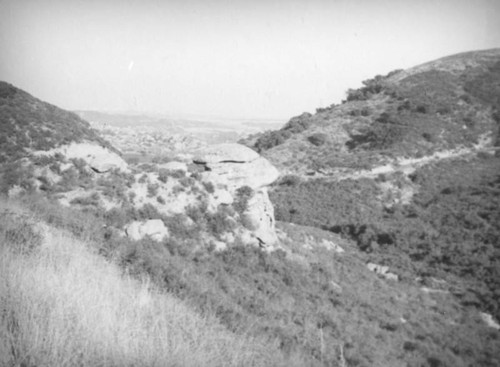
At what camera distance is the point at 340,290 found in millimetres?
13844

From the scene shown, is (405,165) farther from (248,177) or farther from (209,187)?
(209,187)

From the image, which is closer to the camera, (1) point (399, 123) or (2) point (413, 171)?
(2) point (413, 171)

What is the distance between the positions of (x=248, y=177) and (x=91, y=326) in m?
15.4

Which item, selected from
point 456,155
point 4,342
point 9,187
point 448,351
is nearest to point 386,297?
point 448,351

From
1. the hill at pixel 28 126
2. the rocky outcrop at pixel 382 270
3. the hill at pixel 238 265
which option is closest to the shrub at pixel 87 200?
the hill at pixel 238 265

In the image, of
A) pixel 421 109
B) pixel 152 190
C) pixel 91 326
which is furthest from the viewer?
pixel 421 109

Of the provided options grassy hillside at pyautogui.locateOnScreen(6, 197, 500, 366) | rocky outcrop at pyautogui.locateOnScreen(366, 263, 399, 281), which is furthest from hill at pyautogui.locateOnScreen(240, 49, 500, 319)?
grassy hillside at pyautogui.locateOnScreen(6, 197, 500, 366)

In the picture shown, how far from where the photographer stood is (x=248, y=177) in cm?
1859

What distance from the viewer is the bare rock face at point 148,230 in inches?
486

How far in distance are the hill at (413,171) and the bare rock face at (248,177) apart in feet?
23.9

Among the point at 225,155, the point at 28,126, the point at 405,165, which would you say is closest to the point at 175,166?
the point at 225,155

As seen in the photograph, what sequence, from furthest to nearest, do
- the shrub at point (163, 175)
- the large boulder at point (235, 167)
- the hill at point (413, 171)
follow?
the large boulder at point (235, 167), the hill at point (413, 171), the shrub at point (163, 175)

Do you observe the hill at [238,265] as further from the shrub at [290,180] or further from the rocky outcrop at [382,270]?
the shrub at [290,180]

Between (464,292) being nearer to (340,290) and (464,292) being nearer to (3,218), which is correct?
(340,290)
